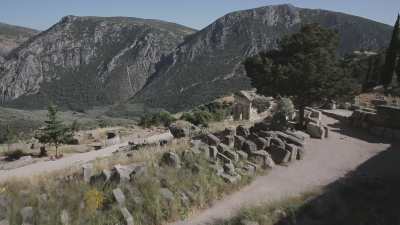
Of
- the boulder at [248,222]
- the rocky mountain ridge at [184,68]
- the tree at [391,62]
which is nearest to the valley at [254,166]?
the boulder at [248,222]

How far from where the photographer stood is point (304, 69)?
1534 centimetres

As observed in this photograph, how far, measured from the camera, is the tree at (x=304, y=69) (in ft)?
50.3

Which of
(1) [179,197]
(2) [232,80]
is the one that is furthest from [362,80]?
(2) [232,80]

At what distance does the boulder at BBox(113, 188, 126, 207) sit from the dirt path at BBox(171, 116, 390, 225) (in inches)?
53.4

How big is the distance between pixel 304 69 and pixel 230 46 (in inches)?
5762

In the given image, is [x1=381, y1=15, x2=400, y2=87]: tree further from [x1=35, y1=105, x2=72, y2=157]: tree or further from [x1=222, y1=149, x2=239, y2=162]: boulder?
[x1=222, y1=149, x2=239, y2=162]: boulder

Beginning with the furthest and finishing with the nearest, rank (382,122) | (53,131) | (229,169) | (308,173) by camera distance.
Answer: (53,131), (382,122), (308,173), (229,169)

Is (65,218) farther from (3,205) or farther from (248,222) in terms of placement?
(248,222)

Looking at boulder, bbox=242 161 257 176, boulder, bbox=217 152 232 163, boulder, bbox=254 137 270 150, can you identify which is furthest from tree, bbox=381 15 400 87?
boulder, bbox=217 152 232 163

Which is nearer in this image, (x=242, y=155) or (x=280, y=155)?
(x=242, y=155)

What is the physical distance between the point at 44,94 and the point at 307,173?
18650 cm

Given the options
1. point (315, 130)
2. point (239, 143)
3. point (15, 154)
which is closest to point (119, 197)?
point (239, 143)

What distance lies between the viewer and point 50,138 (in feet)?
76.4

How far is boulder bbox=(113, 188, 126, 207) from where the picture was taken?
25.9 ft
